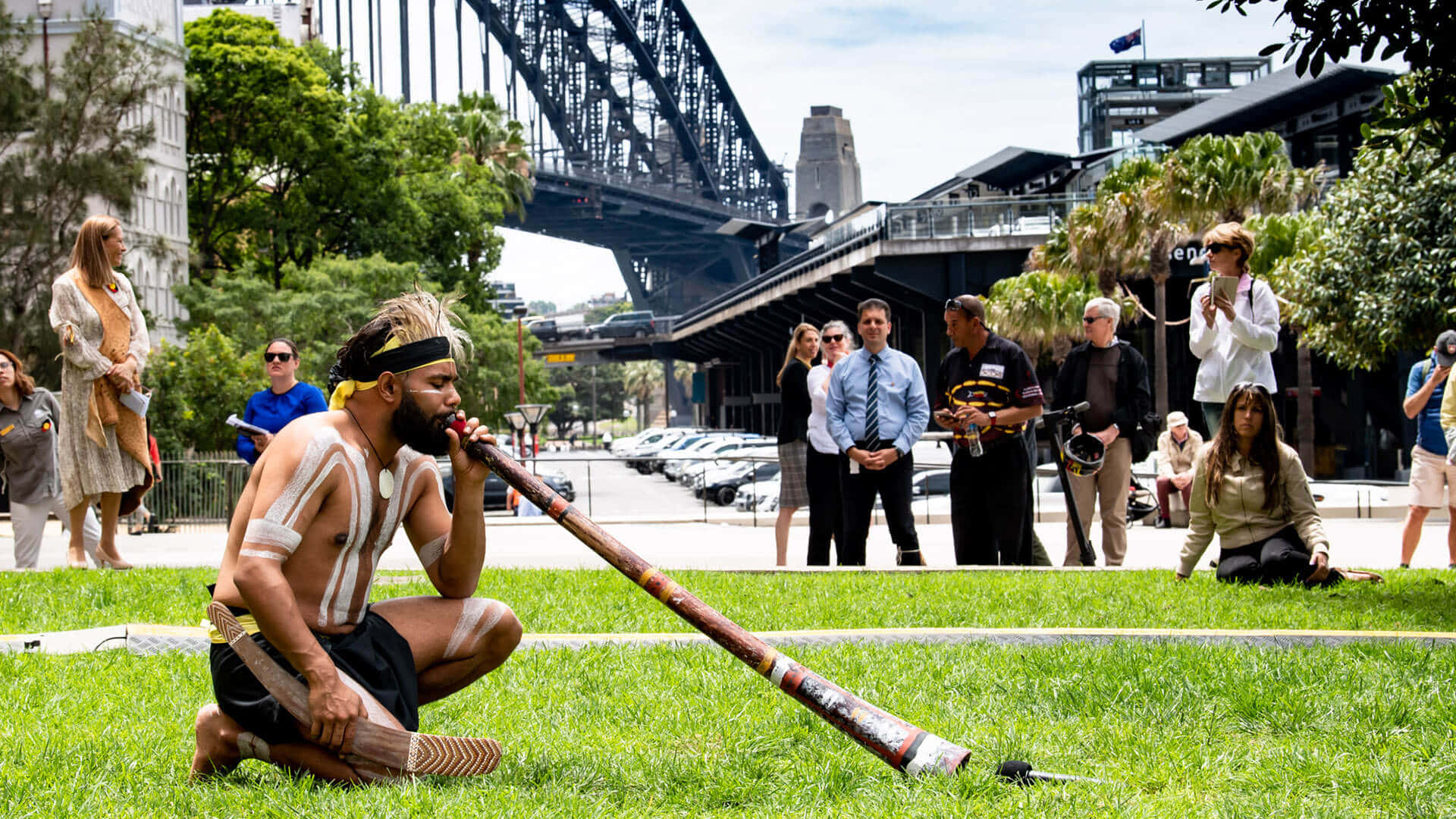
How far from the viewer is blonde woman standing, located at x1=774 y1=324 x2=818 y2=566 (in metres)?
9.54

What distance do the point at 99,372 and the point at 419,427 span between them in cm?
516

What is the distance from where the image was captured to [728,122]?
183375 millimetres

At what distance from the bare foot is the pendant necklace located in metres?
0.68

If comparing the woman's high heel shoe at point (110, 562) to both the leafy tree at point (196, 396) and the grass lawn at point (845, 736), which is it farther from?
the leafy tree at point (196, 396)

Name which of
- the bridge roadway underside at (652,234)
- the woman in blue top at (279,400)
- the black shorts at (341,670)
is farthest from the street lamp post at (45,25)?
the bridge roadway underside at (652,234)

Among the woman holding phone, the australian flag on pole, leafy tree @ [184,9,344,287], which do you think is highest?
the australian flag on pole

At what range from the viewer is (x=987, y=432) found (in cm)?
789

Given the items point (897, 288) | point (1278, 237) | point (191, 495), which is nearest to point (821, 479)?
point (191, 495)

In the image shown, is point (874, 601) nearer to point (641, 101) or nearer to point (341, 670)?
point (341, 670)

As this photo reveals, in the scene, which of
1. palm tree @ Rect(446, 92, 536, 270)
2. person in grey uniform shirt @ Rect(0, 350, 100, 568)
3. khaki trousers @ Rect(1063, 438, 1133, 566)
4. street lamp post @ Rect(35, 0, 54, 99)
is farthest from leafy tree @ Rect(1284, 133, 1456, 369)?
palm tree @ Rect(446, 92, 536, 270)

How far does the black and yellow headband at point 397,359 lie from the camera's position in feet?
11.3

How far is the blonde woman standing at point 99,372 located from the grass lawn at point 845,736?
1765 millimetres

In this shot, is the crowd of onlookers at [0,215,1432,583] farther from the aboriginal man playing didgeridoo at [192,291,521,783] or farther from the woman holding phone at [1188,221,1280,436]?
the aboriginal man playing didgeridoo at [192,291,521,783]

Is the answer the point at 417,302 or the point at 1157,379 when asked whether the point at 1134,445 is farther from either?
the point at 1157,379
